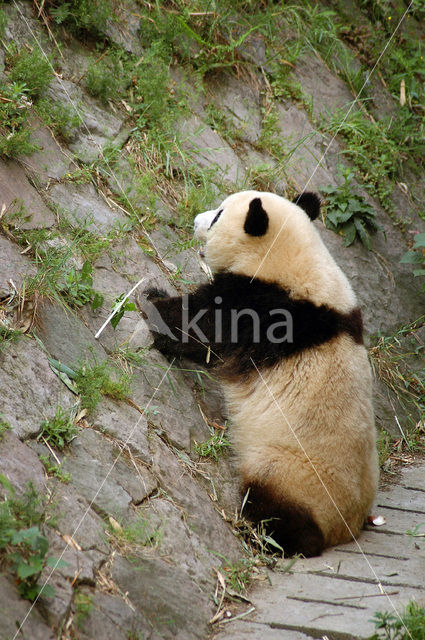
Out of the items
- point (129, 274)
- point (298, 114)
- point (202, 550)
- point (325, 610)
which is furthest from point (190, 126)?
point (325, 610)

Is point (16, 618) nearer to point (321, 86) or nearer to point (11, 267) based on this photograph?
point (11, 267)

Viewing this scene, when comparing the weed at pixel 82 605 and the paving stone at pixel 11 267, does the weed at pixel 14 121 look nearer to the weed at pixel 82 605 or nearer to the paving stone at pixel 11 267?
the paving stone at pixel 11 267

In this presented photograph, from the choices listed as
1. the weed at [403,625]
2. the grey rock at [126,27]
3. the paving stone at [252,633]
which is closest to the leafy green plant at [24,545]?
the paving stone at [252,633]

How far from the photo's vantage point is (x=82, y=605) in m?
2.71

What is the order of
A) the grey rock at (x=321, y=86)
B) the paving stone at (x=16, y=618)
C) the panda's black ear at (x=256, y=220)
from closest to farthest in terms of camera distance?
1. the paving stone at (x=16, y=618)
2. the panda's black ear at (x=256, y=220)
3. the grey rock at (x=321, y=86)

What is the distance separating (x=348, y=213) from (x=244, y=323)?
2.77 metres

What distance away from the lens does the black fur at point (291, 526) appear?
13.3 feet

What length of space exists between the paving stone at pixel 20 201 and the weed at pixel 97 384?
1102 mm

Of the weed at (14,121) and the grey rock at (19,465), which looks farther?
the weed at (14,121)

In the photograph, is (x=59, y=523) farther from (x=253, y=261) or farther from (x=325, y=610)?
(x=253, y=261)

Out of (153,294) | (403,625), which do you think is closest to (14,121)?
(153,294)

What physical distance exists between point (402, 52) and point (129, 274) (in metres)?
5.15

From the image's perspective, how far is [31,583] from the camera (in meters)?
2.59

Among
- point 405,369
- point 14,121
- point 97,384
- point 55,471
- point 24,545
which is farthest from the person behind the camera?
point 405,369
